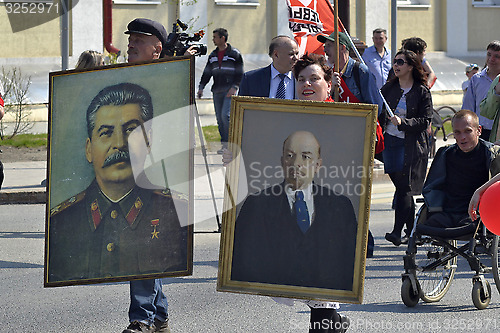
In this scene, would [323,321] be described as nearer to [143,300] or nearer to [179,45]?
[143,300]

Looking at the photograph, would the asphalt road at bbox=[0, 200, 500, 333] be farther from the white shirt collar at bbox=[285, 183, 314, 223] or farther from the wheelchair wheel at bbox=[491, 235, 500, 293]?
the white shirt collar at bbox=[285, 183, 314, 223]

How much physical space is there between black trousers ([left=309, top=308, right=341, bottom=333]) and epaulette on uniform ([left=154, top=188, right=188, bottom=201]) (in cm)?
90

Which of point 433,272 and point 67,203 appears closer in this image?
point 67,203

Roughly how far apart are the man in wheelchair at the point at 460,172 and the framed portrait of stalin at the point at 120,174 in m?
2.64

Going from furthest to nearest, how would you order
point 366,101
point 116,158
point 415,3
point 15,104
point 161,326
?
point 415,3 → point 15,104 → point 366,101 → point 161,326 → point 116,158

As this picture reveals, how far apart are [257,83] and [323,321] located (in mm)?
2003

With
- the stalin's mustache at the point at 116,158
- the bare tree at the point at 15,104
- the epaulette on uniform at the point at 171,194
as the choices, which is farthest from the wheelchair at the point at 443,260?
the bare tree at the point at 15,104

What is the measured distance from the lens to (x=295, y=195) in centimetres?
466

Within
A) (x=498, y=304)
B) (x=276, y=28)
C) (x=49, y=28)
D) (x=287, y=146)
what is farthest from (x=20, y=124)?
(x=287, y=146)

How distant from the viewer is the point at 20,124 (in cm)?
1881

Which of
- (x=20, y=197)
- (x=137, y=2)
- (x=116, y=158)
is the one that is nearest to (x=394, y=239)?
(x=116, y=158)

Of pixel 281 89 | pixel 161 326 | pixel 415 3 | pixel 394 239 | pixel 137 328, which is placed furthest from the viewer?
pixel 415 3

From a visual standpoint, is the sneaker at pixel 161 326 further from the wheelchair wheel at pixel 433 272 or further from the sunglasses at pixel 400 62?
the sunglasses at pixel 400 62

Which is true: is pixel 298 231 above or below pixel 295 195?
below
